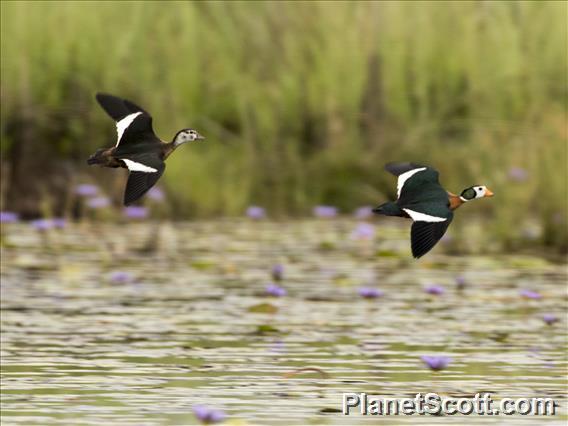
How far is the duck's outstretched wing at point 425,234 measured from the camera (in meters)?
5.20

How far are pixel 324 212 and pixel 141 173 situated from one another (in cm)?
641

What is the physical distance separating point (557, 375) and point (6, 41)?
6146mm

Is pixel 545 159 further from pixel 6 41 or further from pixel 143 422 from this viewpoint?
pixel 143 422

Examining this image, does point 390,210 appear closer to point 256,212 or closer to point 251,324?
point 251,324

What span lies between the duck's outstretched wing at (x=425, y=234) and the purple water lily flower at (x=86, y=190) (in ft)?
20.3

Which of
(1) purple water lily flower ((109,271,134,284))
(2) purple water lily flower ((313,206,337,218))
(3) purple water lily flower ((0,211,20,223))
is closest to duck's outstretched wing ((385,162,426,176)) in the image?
(1) purple water lily flower ((109,271,134,284))

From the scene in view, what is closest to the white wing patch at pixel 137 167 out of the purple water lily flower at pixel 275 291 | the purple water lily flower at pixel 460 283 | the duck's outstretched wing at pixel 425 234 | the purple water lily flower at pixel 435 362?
the duck's outstretched wing at pixel 425 234

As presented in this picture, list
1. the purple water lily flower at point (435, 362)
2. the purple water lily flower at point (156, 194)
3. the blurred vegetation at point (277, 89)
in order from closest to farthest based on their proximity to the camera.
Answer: the purple water lily flower at point (435, 362)
the purple water lily flower at point (156, 194)
the blurred vegetation at point (277, 89)

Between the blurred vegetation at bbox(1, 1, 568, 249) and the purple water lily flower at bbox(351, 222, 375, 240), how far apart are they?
323 millimetres

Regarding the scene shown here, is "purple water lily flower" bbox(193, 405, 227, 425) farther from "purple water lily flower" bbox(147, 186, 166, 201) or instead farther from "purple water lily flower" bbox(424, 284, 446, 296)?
"purple water lily flower" bbox(147, 186, 166, 201)

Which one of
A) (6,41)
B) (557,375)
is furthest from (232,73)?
(557,375)

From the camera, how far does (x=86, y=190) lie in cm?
1128

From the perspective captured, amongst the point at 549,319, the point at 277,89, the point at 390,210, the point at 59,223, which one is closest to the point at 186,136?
the point at 390,210

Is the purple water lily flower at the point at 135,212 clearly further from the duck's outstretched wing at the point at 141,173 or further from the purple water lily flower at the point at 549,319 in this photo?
the duck's outstretched wing at the point at 141,173
